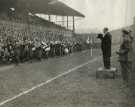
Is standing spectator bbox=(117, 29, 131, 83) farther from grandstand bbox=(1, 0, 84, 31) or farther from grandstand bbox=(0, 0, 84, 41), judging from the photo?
grandstand bbox=(1, 0, 84, 31)

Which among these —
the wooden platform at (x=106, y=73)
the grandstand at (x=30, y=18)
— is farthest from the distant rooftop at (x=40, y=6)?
the wooden platform at (x=106, y=73)

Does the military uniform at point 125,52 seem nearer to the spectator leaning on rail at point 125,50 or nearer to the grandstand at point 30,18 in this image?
the spectator leaning on rail at point 125,50

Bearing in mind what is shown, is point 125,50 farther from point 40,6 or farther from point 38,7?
point 40,6

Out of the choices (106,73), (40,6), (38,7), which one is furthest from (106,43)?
(40,6)

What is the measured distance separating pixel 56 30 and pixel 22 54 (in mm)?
14465

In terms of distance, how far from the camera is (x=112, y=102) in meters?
8.07

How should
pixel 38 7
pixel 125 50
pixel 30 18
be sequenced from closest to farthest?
pixel 125 50, pixel 30 18, pixel 38 7

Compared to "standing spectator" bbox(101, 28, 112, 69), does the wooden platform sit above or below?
below

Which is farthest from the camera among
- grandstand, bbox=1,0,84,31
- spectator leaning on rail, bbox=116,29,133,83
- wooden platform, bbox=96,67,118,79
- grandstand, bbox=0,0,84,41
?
grandstand, bbox=1,0,84,31

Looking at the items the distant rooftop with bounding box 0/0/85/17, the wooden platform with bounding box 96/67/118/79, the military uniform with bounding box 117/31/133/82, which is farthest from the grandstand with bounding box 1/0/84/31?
the military uniform with bounding box 117/31/133/82

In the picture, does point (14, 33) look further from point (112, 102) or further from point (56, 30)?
point (112, 102)

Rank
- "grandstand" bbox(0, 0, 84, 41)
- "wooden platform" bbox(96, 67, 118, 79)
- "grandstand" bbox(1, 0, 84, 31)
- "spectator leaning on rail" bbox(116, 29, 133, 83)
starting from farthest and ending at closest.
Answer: "grandstand" bbox(1, 0, 84, 31), "grandstand" bbox(0, 0, 84, 41), "wooden platform" bbox(96, 67, 118, 79), "spectator leaning on rail" bbox(116, 29, 133, 83)

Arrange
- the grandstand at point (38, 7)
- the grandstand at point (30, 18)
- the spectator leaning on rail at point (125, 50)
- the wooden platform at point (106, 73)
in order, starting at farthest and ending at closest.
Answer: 1. the grandstand at point (38, 7)
2. the grandstand at point (30, 18)
3. the wooden platform at point (106, 73)
4. the spectator leaning on rail at point (125, 50)

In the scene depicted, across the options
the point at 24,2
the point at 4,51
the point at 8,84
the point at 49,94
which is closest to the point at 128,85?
the point at 49,94
